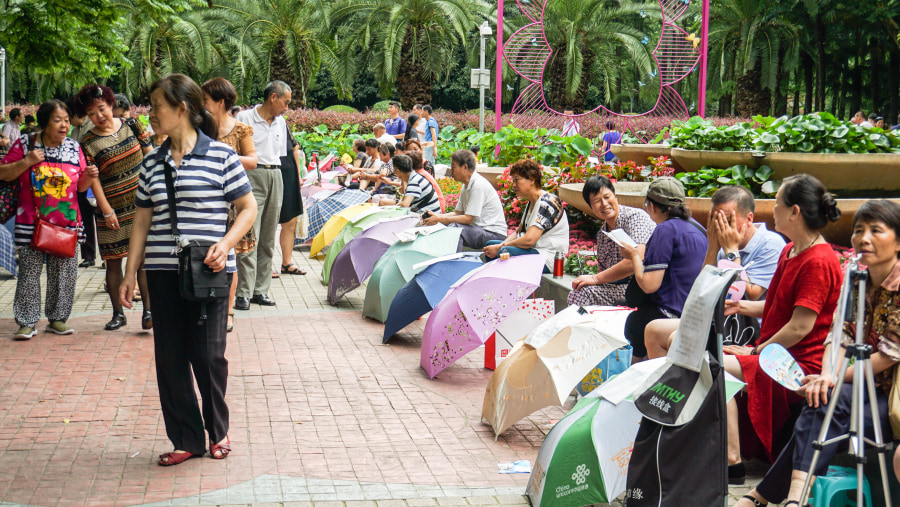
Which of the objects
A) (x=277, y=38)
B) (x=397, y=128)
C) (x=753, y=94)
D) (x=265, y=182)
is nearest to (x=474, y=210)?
(x=265, y=182)

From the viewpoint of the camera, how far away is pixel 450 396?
581 centimetres

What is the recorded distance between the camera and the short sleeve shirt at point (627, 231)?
18.6ft

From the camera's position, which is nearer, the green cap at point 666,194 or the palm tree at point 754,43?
the green cap at point 666,194

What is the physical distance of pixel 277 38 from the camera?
29812 millimetres

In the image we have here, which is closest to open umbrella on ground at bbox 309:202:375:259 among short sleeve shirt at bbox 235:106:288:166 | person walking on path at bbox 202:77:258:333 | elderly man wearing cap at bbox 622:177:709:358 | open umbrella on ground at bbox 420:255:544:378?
short sleeve shirt at bbox 235:106:288:166

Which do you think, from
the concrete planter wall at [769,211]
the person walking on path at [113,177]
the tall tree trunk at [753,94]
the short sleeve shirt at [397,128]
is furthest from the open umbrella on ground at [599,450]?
the tall tree trunk at [753,94]

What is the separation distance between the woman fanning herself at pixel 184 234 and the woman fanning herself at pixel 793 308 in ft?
8.30

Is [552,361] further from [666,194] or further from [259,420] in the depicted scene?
[259,420]

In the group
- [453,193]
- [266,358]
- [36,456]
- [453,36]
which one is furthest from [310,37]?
[36,456]

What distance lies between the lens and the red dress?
3791 millimetres

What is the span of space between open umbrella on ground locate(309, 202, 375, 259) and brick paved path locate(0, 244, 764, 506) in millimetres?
2323

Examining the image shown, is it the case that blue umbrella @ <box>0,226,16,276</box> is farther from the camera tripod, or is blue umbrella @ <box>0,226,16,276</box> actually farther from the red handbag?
the camera tripod

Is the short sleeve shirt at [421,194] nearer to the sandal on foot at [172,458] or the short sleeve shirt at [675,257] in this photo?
Answer: the short sleeve shirt at [675,257]

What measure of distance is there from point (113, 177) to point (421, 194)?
3625 millimetres
